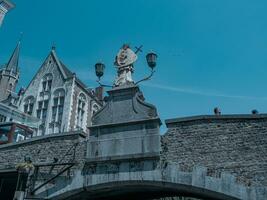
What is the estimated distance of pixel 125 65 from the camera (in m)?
10.9

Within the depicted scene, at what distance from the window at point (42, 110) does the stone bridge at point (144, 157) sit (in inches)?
506

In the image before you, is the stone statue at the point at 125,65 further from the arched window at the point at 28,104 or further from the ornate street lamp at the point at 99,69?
the arched window at the point at 28,104

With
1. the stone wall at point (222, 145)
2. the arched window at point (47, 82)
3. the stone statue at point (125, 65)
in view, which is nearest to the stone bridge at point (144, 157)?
the stone wall at point (222, 145)

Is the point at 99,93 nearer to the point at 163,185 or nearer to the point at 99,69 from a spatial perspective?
the point at 99,69

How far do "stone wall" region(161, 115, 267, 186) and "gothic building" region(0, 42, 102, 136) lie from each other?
14.5 meters

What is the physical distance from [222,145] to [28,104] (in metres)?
20.0

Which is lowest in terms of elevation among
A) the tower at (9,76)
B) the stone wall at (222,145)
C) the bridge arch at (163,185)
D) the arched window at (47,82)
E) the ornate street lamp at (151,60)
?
the bridge arch at (163,185)

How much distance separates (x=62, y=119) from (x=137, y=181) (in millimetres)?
14740

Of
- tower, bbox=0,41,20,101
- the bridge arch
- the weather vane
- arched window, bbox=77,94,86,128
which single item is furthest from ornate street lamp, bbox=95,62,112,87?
tower, bbox=0,41,20,101

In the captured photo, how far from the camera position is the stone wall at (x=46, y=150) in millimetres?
→ 10242

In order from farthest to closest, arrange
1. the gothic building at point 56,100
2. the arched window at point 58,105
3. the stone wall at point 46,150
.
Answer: the arched window at point 58,105
the gothic building at point 56,100
the stone wall at point 46,150

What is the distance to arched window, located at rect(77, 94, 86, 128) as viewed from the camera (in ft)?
80.6

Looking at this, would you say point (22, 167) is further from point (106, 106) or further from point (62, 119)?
point (62, 119)

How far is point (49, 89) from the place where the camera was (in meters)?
24.9
